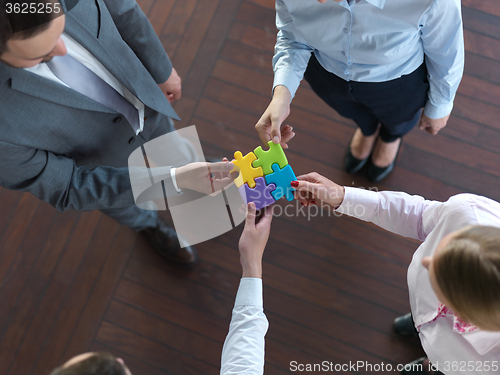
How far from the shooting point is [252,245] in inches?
54.9

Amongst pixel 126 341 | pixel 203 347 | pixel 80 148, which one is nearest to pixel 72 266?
pixel 126 341

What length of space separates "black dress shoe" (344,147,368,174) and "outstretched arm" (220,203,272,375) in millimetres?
975

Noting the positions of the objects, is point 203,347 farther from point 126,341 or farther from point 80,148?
point 80,148

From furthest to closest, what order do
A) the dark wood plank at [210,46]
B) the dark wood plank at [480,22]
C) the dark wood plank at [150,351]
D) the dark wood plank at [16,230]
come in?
1. the dark wood plank at [210,46]
2. the dark wood plank at [480,22]
3. the dark wood plank at [16,230]
4. the dark wood plank at [150,351]

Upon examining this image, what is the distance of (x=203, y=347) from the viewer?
6.69ft

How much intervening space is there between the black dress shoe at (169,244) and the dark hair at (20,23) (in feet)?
4.22

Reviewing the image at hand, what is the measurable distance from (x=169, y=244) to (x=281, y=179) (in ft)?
2.99

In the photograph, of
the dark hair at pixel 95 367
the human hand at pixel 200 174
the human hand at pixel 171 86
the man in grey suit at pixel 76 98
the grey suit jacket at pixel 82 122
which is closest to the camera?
the dark hair at pixel 95 367

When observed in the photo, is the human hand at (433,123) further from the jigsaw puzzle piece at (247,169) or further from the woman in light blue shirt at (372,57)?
the jigsaw puzzle piece at (247,169)

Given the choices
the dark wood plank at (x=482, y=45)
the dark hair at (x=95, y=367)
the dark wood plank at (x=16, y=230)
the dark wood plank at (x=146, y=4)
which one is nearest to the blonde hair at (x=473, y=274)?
the dark hair at (x=95, y=367)

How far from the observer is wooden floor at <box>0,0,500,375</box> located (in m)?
2.03

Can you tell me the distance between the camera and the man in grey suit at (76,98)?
1.05m

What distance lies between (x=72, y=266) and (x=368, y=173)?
1742mm

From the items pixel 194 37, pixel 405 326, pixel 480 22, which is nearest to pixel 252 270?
pixel 405 326
